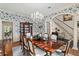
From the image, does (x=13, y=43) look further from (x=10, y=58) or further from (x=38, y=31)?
(x=38, y=31)

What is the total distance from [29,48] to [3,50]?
0.37m

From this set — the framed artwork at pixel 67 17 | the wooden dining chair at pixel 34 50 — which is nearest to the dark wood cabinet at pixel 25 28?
the wooden dining chair at pixel 34 50

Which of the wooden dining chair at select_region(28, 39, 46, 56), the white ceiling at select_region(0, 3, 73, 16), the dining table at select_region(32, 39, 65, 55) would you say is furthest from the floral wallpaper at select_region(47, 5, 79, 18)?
the wooden dining chair at select_region(28, 39, 46, 56)

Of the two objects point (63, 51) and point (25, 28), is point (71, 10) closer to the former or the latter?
point (63, 51)

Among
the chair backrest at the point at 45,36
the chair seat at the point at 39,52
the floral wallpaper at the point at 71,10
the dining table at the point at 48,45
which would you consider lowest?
the chair seat at the point at 39,52

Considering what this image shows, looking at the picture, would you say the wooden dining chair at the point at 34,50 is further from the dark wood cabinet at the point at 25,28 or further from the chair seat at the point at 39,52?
the dark wood cabinet at the point at 25,28

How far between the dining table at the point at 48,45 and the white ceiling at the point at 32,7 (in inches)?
15.9

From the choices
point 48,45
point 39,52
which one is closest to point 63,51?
point 48,45

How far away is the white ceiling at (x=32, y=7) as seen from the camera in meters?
1.52

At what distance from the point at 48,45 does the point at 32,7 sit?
1.87 ft

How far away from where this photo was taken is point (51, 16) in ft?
5.06

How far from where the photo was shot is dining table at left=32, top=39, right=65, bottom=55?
153 centimetres

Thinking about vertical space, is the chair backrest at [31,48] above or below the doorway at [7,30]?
below

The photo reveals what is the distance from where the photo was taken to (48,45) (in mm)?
1547
